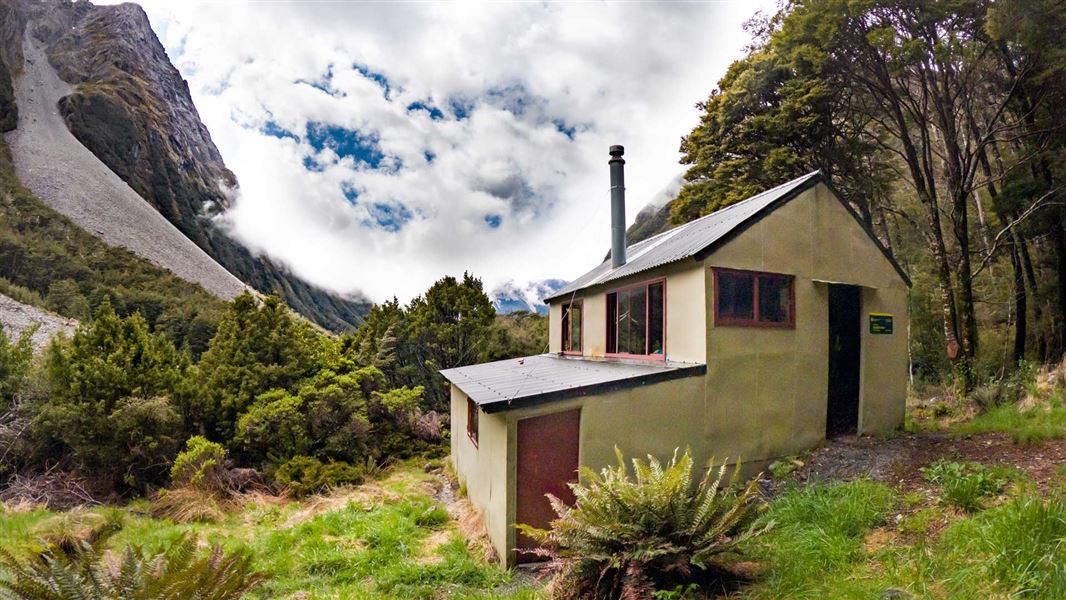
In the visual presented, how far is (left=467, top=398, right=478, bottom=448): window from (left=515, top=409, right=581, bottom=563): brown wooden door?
2.40m

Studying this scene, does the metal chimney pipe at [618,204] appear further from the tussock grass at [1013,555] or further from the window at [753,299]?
the tussock grass at [1013,555]

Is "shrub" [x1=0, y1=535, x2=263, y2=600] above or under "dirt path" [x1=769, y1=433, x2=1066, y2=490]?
above

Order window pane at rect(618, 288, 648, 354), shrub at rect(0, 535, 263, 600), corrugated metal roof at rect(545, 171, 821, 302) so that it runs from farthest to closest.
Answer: window pane at rect(618, 288, 648, 354), corrugated metal roof at rect(545, 171, 821, 302), shrub at rect(0, 535, 263, 600)

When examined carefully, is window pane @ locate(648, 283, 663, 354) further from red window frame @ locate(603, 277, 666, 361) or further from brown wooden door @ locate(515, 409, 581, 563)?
brown wooden door @ locate(515, 409, 581, 563)

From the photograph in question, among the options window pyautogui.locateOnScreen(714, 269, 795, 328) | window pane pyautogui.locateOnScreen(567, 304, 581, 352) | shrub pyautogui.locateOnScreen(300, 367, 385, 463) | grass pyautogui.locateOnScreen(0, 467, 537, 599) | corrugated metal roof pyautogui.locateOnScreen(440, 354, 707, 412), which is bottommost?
grass pyautogui.locateOnScreen(0, 467, 537, 599)

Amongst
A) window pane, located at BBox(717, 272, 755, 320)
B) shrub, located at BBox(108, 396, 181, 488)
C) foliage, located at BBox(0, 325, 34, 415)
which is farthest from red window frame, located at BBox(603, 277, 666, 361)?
foliage, located at BBox(0, 325, 34, 415)

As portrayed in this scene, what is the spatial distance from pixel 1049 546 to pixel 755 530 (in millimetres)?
1981

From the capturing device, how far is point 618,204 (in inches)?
470

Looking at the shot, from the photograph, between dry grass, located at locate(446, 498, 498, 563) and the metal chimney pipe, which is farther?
the metal chimney pipe

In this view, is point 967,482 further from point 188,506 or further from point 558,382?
point 188,506

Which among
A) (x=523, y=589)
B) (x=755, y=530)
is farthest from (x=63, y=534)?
(x=755, y=530)

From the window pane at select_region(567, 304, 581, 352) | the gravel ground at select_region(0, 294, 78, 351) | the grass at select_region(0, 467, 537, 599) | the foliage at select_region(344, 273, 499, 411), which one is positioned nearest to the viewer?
the grass at select_region(0, 467, 537, 599)

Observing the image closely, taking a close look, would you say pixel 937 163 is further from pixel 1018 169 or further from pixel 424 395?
pixel 424 395

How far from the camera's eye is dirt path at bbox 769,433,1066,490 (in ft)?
21.0
